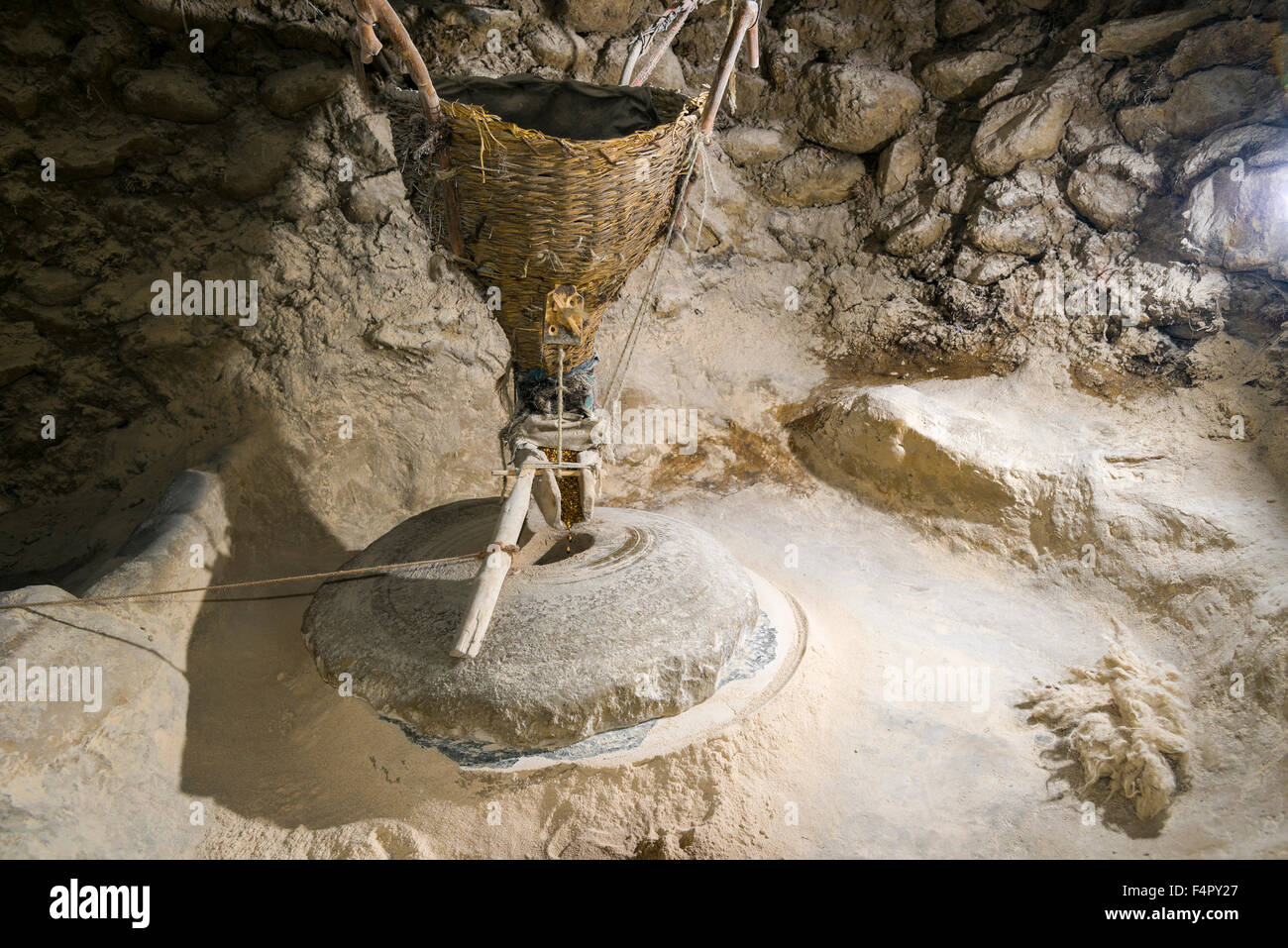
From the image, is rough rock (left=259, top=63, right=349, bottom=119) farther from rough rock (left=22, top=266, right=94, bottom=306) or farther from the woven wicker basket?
the woven wicker basket

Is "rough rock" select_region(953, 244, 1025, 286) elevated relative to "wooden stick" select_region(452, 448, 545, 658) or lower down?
elevated

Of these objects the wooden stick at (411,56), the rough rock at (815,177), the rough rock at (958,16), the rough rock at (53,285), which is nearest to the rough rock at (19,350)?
the rough rock at (53,285)

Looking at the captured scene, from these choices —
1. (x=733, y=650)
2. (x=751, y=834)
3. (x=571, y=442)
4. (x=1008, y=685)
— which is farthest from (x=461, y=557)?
(x=1008, y=685)

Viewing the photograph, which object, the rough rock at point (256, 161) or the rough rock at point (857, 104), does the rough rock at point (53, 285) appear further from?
the rough rock at point (857, 104)

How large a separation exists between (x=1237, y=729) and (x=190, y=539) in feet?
13.6

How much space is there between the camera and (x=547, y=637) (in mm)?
2650

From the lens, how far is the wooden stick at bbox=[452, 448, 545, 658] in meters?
2.37

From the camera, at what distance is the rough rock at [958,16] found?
5.28 m

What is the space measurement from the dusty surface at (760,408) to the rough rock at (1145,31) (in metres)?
0.02

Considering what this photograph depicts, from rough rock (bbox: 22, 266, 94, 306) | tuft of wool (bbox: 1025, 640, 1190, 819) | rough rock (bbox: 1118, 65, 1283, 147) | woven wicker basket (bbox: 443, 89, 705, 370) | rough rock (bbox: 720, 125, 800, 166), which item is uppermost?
rough rock (bbox: 1118, 65, 1283, 147)

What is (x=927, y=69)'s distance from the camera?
5387 mm

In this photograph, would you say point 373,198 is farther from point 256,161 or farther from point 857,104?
point 857,104

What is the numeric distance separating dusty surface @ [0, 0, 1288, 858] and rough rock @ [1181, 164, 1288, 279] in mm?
19

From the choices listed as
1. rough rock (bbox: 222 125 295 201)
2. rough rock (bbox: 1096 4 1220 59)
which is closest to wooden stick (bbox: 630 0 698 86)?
rough rock (bbox: 222 125 295 201)
